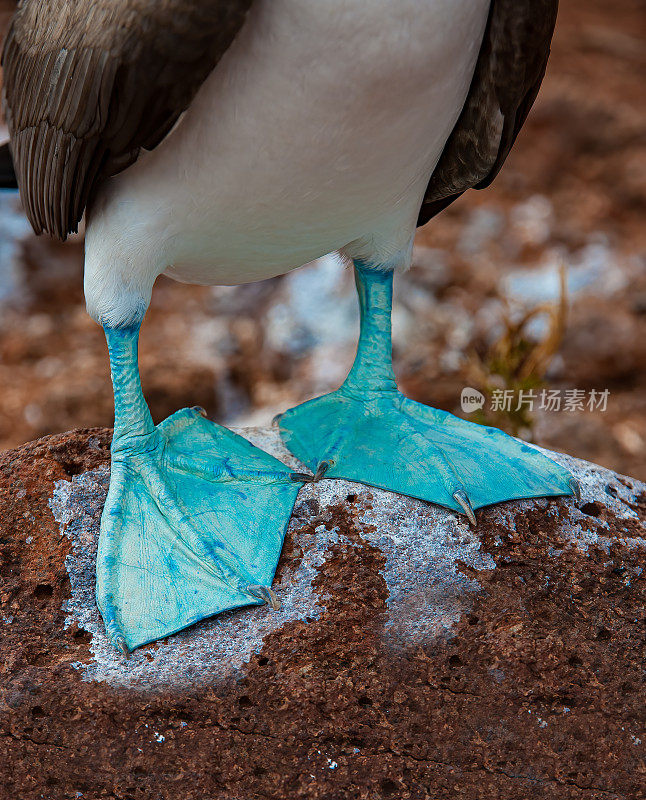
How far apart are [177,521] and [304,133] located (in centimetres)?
80

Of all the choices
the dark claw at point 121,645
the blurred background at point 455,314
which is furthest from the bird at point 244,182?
the blurred background at point 455,314

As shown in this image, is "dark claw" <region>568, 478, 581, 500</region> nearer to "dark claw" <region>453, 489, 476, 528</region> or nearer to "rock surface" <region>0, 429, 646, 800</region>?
"rock surface" <region>0, 429, 646, 800</region>

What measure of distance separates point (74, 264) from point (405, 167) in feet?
11.9

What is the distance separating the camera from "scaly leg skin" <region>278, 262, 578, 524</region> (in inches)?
72.8

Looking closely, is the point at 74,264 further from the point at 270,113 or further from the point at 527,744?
the point at 527,744

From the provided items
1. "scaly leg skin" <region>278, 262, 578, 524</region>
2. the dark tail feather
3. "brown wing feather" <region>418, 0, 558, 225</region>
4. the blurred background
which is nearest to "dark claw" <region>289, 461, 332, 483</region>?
"scaly leg skin" <region>278, 262, 578, 524</region>

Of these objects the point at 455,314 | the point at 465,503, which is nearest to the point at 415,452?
the point at 465,503

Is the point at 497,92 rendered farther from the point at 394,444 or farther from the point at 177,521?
the point at 177,521

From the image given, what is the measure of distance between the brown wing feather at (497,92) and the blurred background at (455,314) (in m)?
1.89

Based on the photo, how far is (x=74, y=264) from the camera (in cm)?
493

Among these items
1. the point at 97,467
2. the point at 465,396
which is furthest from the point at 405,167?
the point at 465,396

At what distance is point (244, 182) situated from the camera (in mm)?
1594

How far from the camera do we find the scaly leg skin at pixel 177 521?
162cm

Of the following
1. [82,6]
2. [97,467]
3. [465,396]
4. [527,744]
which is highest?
[82,6]
